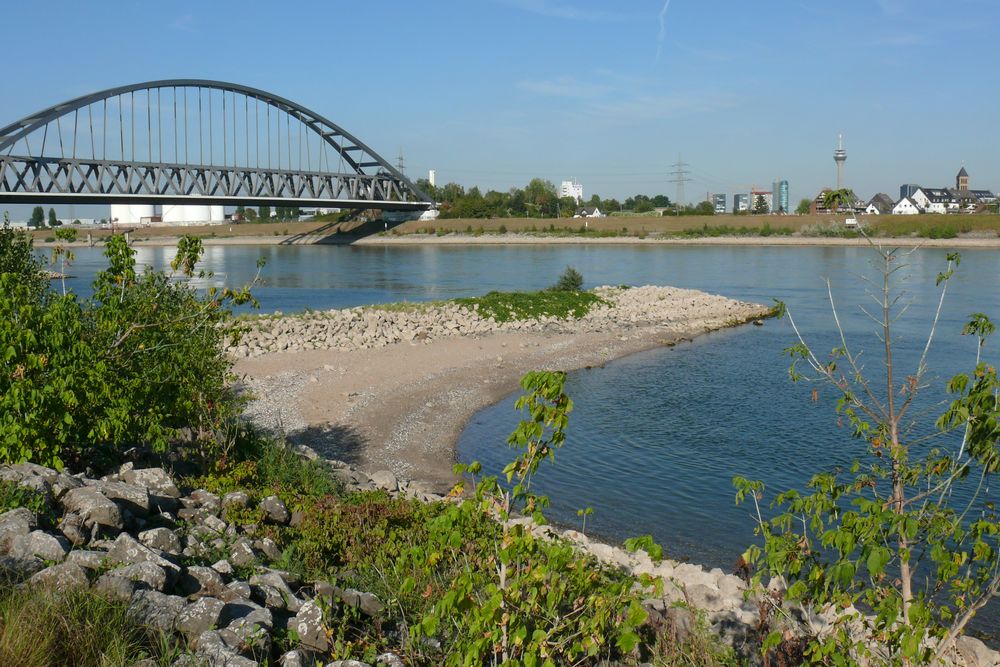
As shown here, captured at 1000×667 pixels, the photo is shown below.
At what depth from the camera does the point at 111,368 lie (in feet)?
25.3

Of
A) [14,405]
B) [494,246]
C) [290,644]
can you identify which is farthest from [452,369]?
[494,246]

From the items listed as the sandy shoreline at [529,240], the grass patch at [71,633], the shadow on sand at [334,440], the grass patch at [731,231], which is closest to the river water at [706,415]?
the shadow on sand at [334,440]

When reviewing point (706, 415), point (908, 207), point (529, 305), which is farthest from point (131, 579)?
point (908, 207)

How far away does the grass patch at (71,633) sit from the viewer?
13.5 feet

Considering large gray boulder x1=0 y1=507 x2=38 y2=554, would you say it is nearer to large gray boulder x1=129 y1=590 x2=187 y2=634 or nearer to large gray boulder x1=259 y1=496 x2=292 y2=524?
large gray boulder x1=129 y1=590 x2=187 y2=634

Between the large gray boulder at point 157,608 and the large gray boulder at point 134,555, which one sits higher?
the large gray boulder at point 134,555

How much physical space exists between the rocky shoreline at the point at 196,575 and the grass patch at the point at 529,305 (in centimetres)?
2034

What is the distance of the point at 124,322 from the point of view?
821 centimetres

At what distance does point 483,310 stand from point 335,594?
2272 cm

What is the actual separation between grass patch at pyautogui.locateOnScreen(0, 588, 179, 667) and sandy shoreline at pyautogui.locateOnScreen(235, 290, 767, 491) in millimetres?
7023

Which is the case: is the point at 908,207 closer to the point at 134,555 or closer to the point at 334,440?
the point at 334,440

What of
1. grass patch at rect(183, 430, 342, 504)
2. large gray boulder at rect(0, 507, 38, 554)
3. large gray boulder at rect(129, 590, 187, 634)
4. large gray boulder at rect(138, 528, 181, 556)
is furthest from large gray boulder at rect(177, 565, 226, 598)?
grass patch at rect(183, 430, 342, 504)

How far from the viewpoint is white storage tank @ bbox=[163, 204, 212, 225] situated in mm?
131000

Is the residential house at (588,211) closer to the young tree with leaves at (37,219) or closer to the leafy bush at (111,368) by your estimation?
the young tree with leaves at (37,219)
